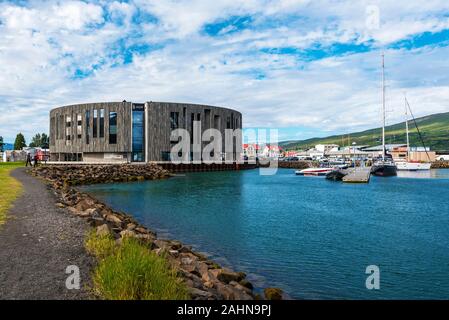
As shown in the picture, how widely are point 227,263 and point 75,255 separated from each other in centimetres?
556

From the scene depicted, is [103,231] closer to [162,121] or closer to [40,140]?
[162,121]

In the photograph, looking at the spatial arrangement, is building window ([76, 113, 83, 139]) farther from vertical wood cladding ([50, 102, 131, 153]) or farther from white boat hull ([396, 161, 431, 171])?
white boat hull ([396, 161, 431, 171])

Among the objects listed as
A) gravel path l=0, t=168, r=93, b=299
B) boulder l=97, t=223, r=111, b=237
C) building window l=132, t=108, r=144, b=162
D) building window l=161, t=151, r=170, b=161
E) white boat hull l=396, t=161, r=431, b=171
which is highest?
building window l=132, t=108, r=144, b=162

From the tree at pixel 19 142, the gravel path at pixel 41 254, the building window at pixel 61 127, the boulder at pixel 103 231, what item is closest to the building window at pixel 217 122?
the building window at pixel 61 127

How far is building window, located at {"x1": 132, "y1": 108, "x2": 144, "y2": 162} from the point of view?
271ft

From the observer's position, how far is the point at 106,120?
8200 cm

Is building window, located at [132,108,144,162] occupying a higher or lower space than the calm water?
higher

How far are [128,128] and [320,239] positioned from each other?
2755 inches

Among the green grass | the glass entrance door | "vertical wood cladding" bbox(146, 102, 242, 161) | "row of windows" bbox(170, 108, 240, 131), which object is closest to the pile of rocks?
"vertical wood cladding" bbox(146, 102, 242, 161)

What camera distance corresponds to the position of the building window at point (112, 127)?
8182 centimetres

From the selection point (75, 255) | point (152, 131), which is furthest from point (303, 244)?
point (152, 131)

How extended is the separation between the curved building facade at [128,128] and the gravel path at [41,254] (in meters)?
66.1

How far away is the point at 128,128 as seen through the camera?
8169 centimetres

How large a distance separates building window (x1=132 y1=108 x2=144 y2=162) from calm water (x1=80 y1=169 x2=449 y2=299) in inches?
2074
